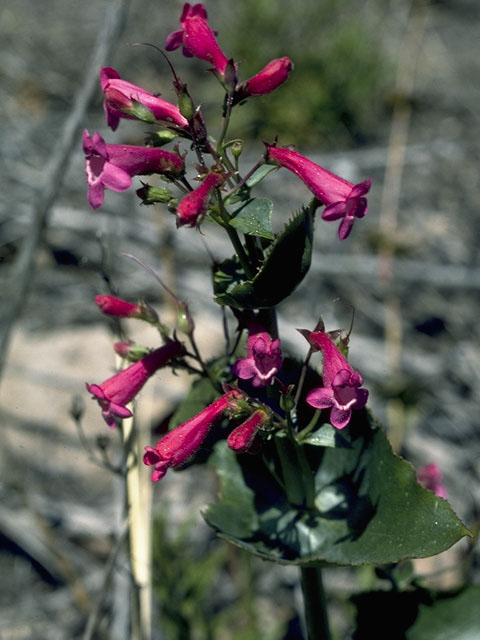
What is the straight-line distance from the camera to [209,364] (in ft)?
6.40

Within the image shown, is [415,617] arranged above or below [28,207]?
below

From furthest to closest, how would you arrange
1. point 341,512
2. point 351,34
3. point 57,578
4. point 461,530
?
1. point 351,34
2. point 57,578
3. point 341,512
4. point 461,530

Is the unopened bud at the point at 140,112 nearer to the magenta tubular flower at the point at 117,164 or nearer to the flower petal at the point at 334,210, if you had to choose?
the magenta tubular flower at the point at 117,164

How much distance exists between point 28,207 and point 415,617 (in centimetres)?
320

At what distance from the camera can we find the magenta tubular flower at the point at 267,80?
1.64m

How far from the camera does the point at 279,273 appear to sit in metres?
1.49

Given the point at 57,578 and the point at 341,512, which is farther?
the point at 57,578

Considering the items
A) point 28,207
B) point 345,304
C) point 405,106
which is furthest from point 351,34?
point 28,207

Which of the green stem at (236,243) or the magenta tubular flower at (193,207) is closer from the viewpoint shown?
the magenta tubular flower at (193,207)

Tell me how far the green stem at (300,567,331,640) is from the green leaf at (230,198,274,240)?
929mm

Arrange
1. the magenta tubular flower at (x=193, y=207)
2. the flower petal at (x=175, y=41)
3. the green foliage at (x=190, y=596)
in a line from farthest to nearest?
the green foliage at (x=190, y=596), the flower petal at (x=175, y=41), the magenta tubular flower at (x=193, y=207)

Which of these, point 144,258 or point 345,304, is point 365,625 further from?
point 144,258

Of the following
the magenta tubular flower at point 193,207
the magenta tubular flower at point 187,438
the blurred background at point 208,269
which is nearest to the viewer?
the magenta tubular flower at point 193,207

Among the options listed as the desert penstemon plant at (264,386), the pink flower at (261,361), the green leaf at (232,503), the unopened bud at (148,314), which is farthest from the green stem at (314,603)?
the unopened bud at (148,314)
